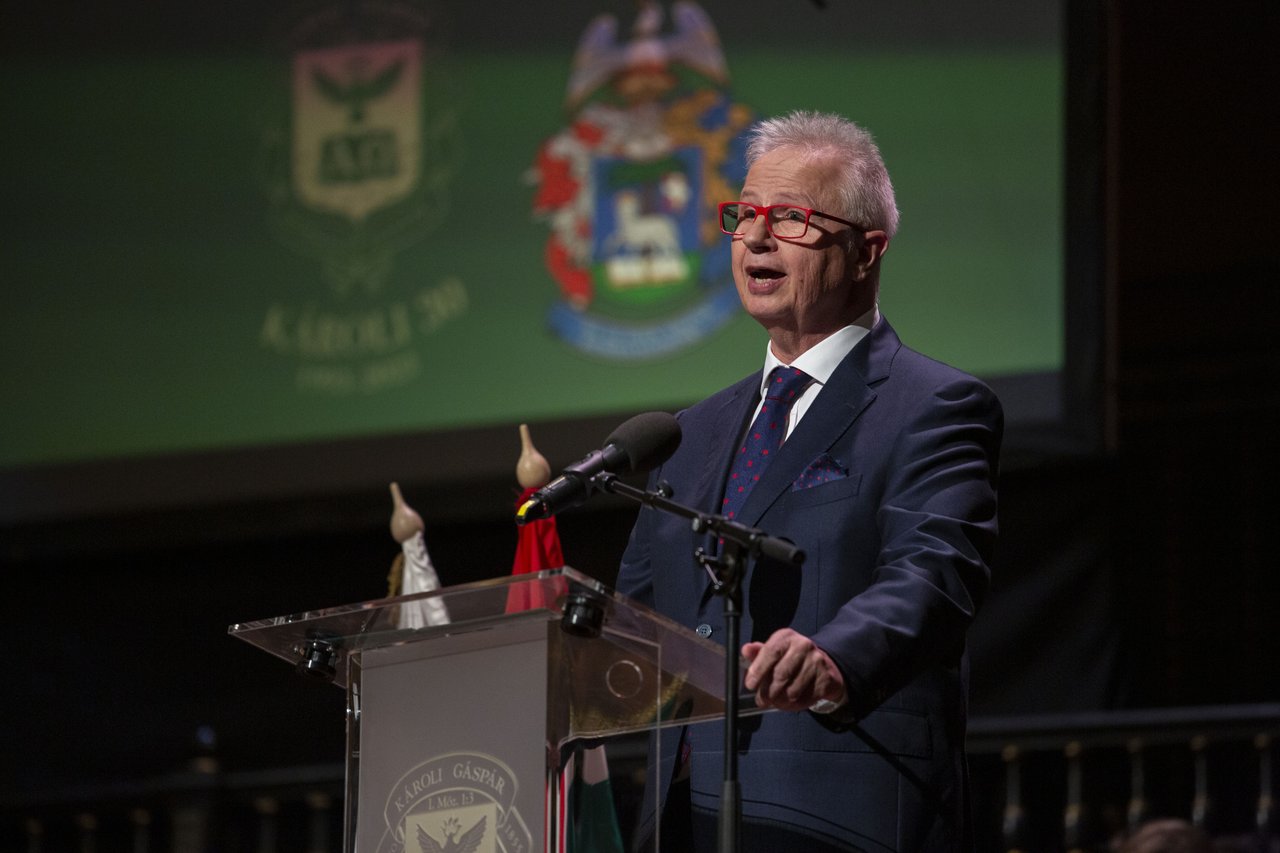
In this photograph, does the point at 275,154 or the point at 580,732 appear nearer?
the point at 580,732

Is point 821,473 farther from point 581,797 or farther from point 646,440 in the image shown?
point 581,797

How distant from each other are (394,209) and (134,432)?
0.98m

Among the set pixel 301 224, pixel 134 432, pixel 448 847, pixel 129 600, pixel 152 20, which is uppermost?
pixel 152 20

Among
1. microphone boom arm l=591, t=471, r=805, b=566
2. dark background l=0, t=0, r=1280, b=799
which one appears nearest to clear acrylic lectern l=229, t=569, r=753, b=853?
microphone boom arm l=591, t=471, r=805, b=566

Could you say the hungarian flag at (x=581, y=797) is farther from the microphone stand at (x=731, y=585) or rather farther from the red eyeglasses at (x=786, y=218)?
the red eyeglasses at (x=786, y=218)

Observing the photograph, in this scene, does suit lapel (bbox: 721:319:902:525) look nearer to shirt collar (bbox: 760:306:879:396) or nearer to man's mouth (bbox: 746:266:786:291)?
shirt collar (bbox: 760:306:879:396)

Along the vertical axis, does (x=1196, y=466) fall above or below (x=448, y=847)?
above

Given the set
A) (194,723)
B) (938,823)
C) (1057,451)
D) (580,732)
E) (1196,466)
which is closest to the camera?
(580,732)

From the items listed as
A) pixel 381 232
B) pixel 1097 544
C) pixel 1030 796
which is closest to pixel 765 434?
pixel 1030 796

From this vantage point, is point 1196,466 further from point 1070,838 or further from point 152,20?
point 152,20

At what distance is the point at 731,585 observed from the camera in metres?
1.87

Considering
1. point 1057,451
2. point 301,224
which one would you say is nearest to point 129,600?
point 301,224

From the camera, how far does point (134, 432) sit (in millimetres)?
5105

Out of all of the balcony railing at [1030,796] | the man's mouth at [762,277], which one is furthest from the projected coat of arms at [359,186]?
the man's mouth at [762,277]
